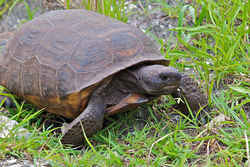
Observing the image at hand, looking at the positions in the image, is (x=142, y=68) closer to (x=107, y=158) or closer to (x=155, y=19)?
(x=107, y=158)

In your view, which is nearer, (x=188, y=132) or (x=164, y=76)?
(x=164, y=76)

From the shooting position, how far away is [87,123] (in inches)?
111

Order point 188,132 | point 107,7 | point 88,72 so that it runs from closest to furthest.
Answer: point 88,72 < point 188,132 < point 107,7

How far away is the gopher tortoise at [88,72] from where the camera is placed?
2797mm

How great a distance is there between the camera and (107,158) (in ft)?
8.27

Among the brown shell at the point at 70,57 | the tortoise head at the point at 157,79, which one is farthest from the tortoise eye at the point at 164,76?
the brown shell at the point at 70,57

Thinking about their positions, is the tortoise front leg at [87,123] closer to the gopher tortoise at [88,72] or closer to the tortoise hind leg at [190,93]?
the gopher tortoise at [88,72]

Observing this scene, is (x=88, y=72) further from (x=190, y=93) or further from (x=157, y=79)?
(x=190, y=93)

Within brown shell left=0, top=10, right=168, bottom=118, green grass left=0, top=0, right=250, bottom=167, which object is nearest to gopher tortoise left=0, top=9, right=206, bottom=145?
brown shell left=0, top=10, right=168, bottom=118

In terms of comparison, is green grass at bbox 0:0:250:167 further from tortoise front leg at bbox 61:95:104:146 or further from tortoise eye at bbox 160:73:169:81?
tortoise eye at bbox 160:73:169:81

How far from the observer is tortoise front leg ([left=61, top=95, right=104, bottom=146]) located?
2801 millimetres

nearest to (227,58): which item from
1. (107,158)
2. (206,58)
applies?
(206,58)

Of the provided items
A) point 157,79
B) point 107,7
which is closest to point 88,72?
point 157,79

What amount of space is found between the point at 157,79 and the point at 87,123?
654 mm
